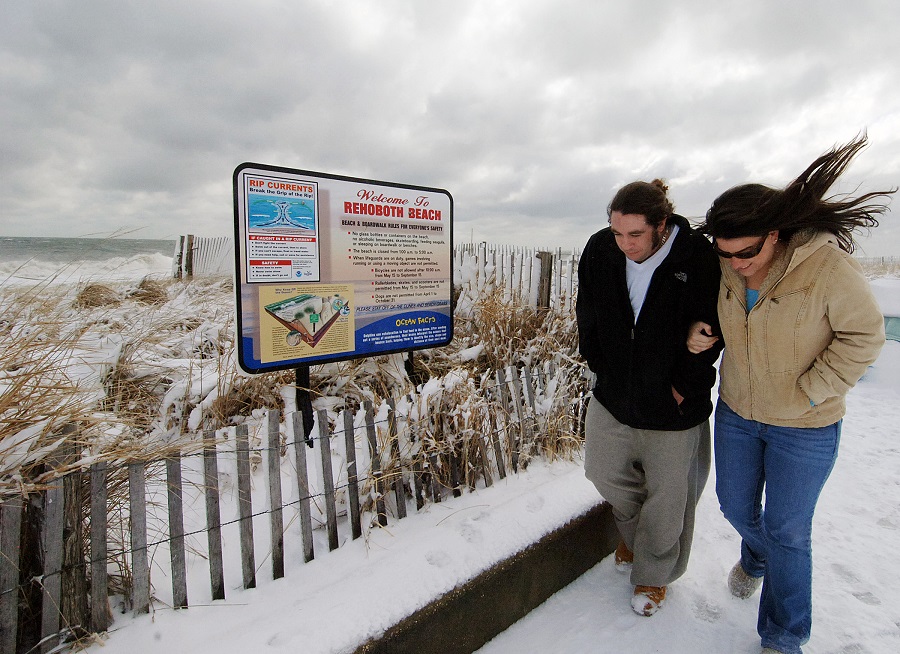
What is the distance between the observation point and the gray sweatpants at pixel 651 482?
2.18 m

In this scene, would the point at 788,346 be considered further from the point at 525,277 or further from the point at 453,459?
the point at 525,277

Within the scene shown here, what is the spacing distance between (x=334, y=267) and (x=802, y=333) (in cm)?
237

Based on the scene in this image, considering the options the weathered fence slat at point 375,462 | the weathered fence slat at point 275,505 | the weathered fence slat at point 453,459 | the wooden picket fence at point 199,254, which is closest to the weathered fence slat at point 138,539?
the weathered fence slat at point 275,505

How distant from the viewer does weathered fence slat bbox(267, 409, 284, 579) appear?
2.09 m

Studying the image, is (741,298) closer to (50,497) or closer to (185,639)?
(185,639)

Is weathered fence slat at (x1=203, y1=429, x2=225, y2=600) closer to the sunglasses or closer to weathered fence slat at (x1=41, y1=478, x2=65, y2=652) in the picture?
weathered fence slat at (x1=41, y1=478, x2=65, y2=652)

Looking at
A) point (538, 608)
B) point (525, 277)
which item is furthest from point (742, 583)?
point (525, 277)

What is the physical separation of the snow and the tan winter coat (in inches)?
41.1

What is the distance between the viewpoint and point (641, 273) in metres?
2.09

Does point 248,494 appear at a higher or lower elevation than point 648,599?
higher

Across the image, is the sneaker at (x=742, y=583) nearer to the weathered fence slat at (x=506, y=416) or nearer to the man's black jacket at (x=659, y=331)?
the man's black jacket at (x=659, y=331)

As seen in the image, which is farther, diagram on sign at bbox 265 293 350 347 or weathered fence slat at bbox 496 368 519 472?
weathered fence slat at bbox 496 368 519 472

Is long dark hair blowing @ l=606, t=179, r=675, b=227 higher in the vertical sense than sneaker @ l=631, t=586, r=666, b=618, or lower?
higher

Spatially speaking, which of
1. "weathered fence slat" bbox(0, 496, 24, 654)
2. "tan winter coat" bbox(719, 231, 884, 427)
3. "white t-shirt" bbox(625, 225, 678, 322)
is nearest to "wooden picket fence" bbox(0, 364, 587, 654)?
"weathered fence slat" bbox(0, 496, 24, 654)
